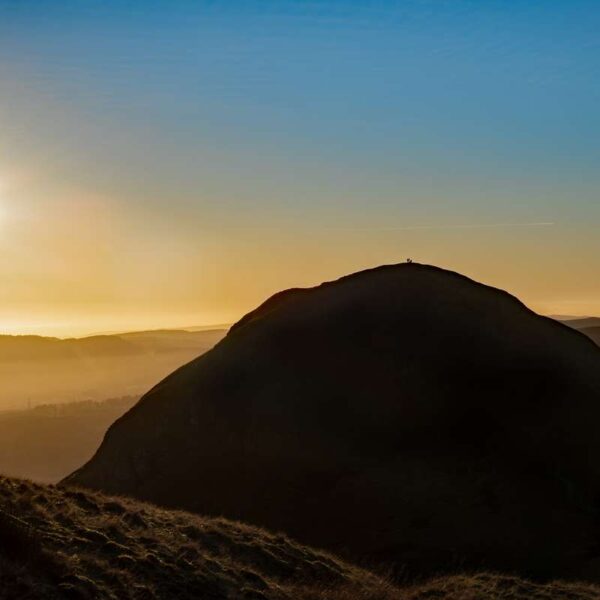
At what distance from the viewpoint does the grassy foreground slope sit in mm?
15828

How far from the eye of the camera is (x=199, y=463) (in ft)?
146

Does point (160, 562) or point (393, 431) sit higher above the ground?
Answer: point (160, 562)

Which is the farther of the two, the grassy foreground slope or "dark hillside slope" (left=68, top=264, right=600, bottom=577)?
"dark hillside slope" (left=68, top=264, right=600, bottom=577)

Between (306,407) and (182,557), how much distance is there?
90.5ft

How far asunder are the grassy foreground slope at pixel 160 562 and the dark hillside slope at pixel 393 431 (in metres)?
7.64

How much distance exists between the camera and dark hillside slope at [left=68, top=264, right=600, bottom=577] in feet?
118

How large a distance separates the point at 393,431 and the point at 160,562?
28197mm

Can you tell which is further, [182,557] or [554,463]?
[554,463]

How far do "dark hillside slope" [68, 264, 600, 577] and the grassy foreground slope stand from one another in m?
7.64

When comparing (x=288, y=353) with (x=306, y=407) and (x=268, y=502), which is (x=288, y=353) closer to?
(x=306, y=407)

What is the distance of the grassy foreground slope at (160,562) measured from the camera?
1583 centimetres

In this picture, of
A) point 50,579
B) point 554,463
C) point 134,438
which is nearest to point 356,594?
point 50,579

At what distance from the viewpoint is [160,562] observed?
19047 millimetres

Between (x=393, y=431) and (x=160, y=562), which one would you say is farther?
(x=393, y=431)
